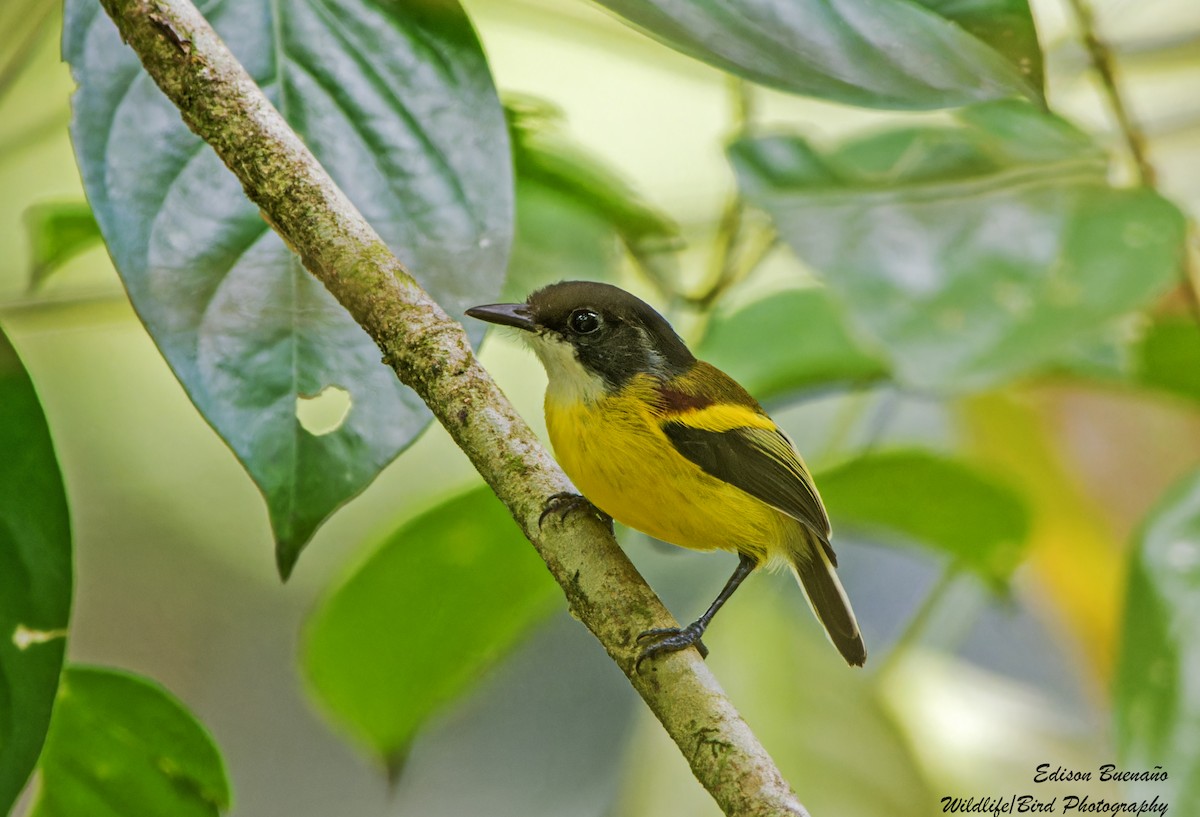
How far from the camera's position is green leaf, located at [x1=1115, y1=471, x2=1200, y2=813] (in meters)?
1.29

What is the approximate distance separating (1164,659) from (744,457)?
574 millimetres

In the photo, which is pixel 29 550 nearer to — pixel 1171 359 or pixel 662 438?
pixel 662 438

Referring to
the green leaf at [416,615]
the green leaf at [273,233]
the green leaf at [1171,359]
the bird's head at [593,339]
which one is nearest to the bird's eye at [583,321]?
the bird's head at [593,339]

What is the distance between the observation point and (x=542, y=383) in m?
2.86

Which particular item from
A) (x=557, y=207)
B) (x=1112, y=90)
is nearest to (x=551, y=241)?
(x=557, y=207)

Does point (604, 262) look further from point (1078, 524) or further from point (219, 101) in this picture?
point (1078, 524)

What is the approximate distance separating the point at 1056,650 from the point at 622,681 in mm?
1266

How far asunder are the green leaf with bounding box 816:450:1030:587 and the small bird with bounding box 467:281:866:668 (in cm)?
15

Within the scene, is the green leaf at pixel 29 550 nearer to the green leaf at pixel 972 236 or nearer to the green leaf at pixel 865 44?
the green leaf at pixel 865 44

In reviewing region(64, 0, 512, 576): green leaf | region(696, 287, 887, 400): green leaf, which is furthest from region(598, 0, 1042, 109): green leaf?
region(696, 287, 887, 400): green leaf

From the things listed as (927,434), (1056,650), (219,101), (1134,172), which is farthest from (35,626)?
(1056,650)

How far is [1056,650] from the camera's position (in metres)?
3.08

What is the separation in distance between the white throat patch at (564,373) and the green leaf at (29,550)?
2.16 feet

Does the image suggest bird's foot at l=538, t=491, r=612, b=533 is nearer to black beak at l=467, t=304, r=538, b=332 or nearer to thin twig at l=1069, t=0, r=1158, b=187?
black beak at l=467, t=304, r=538, b=332
